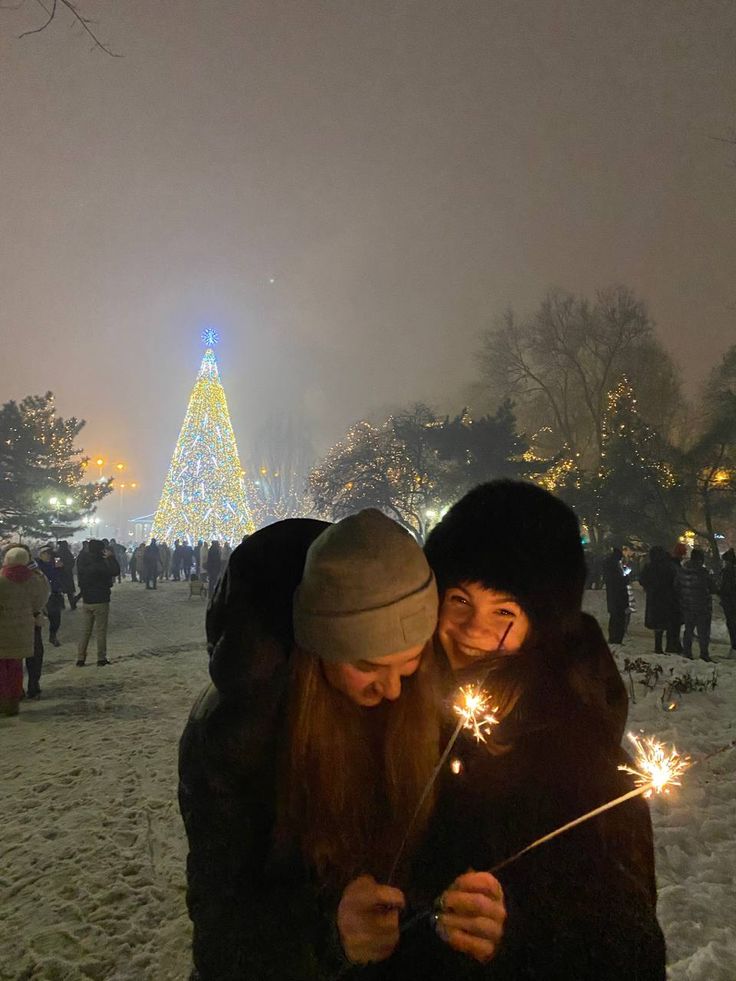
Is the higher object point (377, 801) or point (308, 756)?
point (308, 756)

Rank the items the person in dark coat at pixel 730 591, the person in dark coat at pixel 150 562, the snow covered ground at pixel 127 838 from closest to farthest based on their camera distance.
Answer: the snow covered ground at pixel 127 838 → the person in dark coat at pixel 730 591 → the person in dark coat at pixel 150 562

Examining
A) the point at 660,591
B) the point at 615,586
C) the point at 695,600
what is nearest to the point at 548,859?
the point at 660,591

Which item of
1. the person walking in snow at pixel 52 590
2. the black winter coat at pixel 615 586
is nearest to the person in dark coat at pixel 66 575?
the person walking in snow at pixel 52 590

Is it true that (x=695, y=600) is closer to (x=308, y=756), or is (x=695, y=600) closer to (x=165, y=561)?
(x=308, y=756)

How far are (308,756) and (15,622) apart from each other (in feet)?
23.8

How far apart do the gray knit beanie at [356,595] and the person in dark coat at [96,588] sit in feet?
30.9

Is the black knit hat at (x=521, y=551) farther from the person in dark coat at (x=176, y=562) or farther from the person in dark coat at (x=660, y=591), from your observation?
the person in dark coat at (x=176, y=562)

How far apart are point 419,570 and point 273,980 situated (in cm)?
101

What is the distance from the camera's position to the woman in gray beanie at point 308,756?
140 cm

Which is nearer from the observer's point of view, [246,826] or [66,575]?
[246,826]

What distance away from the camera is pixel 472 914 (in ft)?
4.22

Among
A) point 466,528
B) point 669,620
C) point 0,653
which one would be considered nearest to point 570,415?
point 669,620

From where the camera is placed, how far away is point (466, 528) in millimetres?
2076

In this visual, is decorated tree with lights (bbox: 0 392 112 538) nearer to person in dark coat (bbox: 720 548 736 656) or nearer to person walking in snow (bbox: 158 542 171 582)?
person walking in snow (bbox: 158 542 171 582)
